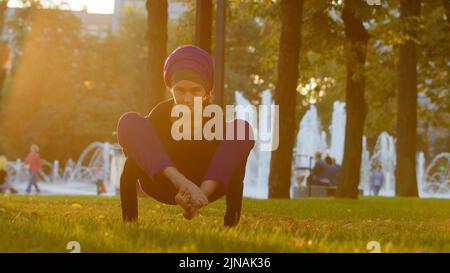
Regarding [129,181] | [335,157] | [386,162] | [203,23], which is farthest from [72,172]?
[129,181]

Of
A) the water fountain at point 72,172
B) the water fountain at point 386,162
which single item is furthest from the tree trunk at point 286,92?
the water fountain at point 386,162

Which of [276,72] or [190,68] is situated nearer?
[190,68]

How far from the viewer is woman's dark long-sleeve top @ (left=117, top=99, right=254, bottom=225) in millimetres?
6227

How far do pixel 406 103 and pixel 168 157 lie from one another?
22888mm

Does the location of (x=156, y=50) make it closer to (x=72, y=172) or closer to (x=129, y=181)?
(x=129, y=181)

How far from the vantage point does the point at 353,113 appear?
24.0 meters

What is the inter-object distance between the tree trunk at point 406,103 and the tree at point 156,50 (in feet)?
40.7

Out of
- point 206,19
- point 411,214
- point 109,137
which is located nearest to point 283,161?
point 206,19

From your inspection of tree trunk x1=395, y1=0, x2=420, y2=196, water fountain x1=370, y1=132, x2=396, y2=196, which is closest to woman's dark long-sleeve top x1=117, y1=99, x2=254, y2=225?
tree trunk x1=395, y1=0, x2=420, y2=196

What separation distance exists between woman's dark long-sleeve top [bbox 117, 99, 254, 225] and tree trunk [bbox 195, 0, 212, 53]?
1009 centimetres

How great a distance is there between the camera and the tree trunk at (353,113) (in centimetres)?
2358

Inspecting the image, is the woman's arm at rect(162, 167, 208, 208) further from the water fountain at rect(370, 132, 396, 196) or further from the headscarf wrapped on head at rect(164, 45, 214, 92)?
the water fountain at rect(370, 132, 396, 196)

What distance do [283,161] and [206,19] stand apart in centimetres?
415
